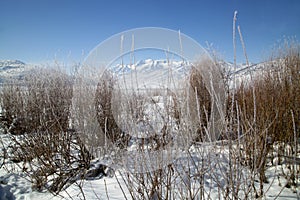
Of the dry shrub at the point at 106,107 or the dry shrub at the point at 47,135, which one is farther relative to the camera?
the dry shrub at the point at 106,107

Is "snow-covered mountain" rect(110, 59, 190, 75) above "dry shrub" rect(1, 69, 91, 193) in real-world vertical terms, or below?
above

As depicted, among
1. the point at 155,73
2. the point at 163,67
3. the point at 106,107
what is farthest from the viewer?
the point at 106,107

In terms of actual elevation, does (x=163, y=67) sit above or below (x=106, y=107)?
above

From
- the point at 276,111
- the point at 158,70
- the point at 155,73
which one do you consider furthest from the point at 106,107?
the point at 276,111

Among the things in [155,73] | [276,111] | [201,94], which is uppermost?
[155,73]

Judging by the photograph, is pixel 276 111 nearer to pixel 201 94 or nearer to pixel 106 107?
pixel 201 94

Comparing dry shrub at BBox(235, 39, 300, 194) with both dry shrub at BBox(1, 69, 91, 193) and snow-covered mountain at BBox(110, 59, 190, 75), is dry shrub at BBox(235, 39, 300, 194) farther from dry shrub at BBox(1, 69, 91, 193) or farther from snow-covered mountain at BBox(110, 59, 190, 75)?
dry shrub at BBox(1, 69, 91, 193)

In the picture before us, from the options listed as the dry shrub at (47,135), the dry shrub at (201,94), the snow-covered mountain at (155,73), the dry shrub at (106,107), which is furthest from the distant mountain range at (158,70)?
the dry shrub at (47,135)

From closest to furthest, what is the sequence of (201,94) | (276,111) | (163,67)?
(163,67) → (276,111) → (201,94)

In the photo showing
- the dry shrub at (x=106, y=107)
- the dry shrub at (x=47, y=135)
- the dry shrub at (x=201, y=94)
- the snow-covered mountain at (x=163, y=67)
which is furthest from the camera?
the dry shrub at (x=201, y=94)

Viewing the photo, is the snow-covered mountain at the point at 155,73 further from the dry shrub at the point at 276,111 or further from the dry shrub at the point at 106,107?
the dry shrub at the point at 276,111

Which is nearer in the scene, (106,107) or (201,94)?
(106,107)

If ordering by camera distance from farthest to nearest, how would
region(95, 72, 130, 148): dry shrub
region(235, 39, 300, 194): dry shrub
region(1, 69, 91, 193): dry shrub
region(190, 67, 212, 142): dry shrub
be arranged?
1. region(190, 67, 212, 142): dry shrub
2. region(95, 72, 130, 148): dry shrub
3. region(1, 69, 91, 193): dry shrub
4. region(235, 39, 300, 194): dry shrub

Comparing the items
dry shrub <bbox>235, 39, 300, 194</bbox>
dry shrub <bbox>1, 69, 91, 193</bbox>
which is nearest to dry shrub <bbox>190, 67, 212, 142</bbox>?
dry shrub <bbox>235, 39, 300, 194</bbox>
